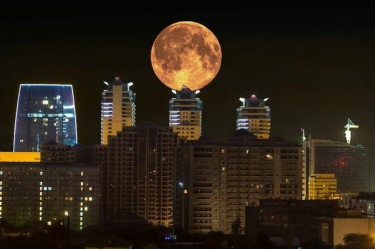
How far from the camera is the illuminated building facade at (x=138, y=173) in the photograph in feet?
283

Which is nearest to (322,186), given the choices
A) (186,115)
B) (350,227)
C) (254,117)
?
(254,117)

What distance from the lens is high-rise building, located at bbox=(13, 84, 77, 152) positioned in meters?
115

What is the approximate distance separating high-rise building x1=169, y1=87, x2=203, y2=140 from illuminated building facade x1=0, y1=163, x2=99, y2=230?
18644mm

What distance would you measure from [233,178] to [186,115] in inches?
1068

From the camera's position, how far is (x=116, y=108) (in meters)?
107

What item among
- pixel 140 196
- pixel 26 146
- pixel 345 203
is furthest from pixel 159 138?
pixel 26 146

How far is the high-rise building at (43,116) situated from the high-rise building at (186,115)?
42.0ft

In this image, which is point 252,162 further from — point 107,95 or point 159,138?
point 107,95

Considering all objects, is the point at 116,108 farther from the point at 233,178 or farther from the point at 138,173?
the point at 233,178

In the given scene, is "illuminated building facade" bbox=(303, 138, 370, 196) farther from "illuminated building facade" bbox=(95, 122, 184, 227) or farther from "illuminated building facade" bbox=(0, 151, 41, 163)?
"illuminated building facade" bbox=(95, 122, 184, 227)

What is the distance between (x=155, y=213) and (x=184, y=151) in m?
11.2

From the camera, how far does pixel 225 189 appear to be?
7481cm

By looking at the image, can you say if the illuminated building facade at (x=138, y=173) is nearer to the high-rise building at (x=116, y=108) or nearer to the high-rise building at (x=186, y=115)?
the high-rise building at (x=186, y=115)

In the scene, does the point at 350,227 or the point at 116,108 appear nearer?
the point at 350,227
